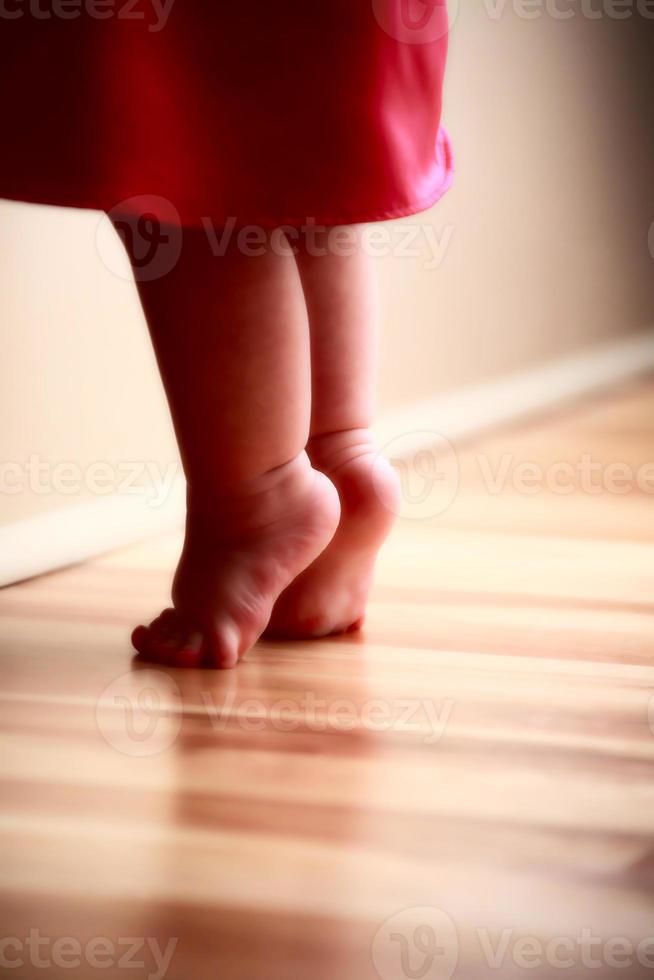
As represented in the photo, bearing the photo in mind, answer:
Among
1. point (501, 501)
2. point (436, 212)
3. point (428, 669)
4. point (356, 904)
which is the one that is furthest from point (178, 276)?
point (436, 212)

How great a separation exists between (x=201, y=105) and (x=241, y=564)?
277 millimetres

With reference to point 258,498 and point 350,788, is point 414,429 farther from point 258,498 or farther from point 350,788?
point 350,788

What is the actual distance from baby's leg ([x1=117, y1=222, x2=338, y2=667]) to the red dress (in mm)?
42

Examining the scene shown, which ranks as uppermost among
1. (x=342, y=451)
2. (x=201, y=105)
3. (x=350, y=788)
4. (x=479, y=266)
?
(x=201, y=105)

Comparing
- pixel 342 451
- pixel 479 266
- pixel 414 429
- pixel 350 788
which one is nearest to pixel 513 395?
pixel 479 266

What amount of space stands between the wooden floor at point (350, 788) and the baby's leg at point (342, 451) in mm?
29

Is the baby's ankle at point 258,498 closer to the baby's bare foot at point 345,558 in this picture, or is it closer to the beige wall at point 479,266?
the baby's bare foot at point 345,558

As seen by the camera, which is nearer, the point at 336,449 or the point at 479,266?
the point at 336,449

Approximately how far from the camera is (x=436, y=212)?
6.14ft

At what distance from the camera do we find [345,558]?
888 mm

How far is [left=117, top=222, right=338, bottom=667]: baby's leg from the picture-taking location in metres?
0.79

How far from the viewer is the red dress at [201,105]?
2.47 ft

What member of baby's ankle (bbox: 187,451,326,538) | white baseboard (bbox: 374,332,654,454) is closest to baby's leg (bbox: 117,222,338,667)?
baby's ankle (bbox: 187,451,326,538)

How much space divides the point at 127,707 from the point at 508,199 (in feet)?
5.07
